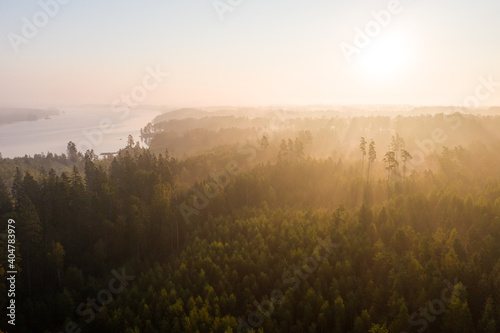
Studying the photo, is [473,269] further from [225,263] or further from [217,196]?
[217,196]

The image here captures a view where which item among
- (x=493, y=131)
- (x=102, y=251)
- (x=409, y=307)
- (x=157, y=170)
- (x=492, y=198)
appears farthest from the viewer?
(x=493, y=131)

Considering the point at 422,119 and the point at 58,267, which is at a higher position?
→ the point at 422,119

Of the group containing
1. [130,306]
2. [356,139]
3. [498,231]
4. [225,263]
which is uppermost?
[356,139]

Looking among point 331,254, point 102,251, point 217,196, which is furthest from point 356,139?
point 102,251

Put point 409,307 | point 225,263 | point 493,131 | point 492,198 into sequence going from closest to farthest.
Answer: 1. point 409,307
2. point 225,263
3. point 492,198
4. point 493,131

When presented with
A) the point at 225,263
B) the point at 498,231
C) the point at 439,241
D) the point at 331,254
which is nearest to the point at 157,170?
the point at 225,263

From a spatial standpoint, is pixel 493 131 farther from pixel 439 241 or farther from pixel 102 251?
pixel 102 251

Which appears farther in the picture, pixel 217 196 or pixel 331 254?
pixel 217 196
